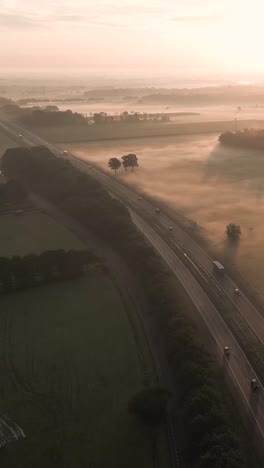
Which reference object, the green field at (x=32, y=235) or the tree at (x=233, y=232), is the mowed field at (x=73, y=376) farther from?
the tree at (x=233, y=232)

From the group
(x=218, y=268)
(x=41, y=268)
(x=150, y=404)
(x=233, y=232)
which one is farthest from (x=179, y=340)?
(x=233, y=232)

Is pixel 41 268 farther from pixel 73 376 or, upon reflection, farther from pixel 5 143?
pixel 5 143

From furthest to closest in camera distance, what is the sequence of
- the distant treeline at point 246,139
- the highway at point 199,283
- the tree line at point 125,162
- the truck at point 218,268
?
the distant treeline at point 246,139 → the tree line at point 125,162 → the truck at point 218,268 → the highway at point 199,283

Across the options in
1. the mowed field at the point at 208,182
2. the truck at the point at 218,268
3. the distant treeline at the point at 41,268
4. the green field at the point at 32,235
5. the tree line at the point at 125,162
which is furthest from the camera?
the tree line at the point at 125,162

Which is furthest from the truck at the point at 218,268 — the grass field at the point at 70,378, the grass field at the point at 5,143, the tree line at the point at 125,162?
the grass field at the point at 5,143

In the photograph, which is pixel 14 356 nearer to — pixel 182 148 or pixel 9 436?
pixel 9 436

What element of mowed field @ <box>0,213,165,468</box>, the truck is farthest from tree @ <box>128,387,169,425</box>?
the truck

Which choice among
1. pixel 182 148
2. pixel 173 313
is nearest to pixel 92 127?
pixel 182 148
